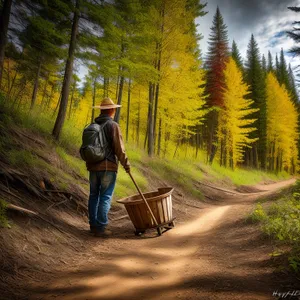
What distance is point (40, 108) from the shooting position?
9.89 meters

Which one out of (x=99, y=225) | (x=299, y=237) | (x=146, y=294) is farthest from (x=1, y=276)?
(x=299, y=237)

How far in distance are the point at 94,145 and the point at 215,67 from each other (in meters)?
23.7

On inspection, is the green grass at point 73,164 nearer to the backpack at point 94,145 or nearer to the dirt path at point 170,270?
the backpack at point 94,145

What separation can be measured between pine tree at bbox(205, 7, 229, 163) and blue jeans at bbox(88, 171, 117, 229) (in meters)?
20.2

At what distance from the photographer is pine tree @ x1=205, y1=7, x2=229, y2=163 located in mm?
24516

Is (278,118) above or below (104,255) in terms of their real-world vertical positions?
above

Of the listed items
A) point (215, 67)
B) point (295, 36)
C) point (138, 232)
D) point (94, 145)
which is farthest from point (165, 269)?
point (215, 67)

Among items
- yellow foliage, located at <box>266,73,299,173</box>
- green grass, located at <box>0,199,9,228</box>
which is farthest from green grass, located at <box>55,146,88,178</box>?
yellow foliage, located at <box>266,73,299,173</box>

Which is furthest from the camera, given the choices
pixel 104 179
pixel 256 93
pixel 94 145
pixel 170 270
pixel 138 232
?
pixel 256 93

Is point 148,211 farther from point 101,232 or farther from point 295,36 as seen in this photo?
point 295,36

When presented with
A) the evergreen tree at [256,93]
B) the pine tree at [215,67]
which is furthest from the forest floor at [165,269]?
the evergreen tree at [256,93]

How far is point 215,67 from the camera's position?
2567 centimetres

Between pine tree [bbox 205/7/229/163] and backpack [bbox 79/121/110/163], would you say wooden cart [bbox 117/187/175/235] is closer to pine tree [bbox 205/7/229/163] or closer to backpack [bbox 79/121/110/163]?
backpack [bbox 79/121/110/163]

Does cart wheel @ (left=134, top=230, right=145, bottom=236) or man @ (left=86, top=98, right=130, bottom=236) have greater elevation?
man @ (left=86, top=98, right=130, bottom=236)
